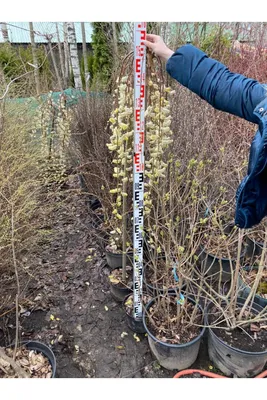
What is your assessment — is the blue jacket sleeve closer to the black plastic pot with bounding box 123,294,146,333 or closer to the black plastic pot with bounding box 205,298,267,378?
the black plastic pot with bounding box 205,298,267,378

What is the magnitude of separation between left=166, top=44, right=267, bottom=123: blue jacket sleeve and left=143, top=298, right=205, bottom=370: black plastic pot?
1.30 m

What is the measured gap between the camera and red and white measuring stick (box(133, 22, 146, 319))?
54.7 inches

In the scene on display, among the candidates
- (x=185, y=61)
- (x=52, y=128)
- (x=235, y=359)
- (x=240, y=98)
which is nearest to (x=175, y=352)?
(x=235, y=359)

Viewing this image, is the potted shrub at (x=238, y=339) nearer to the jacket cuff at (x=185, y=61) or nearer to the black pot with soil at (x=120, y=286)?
the black pot with soil at (x=120, y=286)

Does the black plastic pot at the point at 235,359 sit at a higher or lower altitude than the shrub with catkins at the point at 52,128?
lower

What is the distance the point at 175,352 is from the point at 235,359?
345mm

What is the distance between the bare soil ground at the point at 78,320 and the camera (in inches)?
76.8

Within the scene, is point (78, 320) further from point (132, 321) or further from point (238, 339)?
point (238, 339)

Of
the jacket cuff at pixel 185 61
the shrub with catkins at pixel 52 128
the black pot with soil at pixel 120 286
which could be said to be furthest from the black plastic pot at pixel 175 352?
the shrub with catkins at pixel 52 128

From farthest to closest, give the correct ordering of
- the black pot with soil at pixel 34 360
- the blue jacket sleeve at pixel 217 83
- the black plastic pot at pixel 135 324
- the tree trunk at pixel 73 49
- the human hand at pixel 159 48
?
the tree trunk at pixel 73 49 < the black plastic pot at pixel 135 324 < the black pot with soil at pixel 34 360 < the human hand at pixel 159 48 < the blue jacket sleeve at pixel 217 83

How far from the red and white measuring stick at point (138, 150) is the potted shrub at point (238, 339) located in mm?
468

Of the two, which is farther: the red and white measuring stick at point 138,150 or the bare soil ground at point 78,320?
the bare soil ground at point 78,320

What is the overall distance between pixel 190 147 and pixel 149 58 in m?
1.34

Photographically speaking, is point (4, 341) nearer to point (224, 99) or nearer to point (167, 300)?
point (167, 300)
